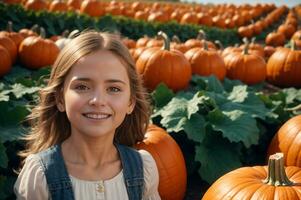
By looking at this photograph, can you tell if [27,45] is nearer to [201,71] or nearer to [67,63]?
[201,71]

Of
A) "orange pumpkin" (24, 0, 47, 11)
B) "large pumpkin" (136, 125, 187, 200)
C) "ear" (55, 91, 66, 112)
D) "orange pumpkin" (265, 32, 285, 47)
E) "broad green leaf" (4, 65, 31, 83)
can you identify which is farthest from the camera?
"orange pumpkin" (265, 32, 285, 47)

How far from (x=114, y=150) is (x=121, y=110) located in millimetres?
318

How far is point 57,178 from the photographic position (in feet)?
6.71

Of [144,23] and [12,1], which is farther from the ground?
[12,1]

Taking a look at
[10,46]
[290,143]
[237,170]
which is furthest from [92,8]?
[237,170]

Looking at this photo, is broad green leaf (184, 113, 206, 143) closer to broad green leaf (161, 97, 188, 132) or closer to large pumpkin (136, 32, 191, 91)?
broad green leaf (161, 97, 188, 132)

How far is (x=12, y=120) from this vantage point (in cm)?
333

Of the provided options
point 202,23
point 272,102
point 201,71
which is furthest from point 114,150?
point 202,23

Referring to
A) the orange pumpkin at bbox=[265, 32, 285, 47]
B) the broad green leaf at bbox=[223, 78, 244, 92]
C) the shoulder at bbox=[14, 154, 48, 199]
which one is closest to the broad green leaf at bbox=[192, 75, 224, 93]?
the broad green leaf at bbox=[223, 78, 244, 92]

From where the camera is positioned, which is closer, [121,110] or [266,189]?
[121,110]

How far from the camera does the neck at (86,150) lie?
2162mm

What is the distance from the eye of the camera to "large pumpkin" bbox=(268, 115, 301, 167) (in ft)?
11.2

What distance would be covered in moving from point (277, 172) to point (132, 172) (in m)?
0.76

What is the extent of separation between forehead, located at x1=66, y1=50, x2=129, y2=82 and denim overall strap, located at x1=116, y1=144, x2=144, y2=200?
414 millimetres
